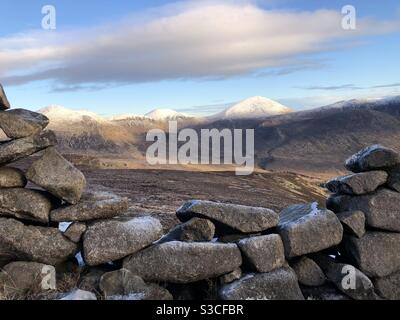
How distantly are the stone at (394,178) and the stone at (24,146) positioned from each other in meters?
7.82

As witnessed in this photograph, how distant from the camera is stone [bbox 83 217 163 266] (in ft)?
33.1

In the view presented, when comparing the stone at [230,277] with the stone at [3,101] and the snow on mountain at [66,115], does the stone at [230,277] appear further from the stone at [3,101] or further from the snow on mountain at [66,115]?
the snow on mountain at [66,115]

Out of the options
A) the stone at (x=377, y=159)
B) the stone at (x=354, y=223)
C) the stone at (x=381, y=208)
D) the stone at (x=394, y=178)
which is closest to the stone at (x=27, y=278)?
the stone at (x=354, y=223)

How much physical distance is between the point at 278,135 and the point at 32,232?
103389mm

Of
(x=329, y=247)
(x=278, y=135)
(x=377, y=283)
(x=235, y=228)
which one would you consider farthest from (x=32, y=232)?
(x=278, y=135)

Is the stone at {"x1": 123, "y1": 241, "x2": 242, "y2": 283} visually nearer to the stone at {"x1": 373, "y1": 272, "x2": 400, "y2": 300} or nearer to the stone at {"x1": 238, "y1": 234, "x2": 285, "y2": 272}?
the stone at {"x1": 238, "y1": 234, "x2": 285, "y2": 272}

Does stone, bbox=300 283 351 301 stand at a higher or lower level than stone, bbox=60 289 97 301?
lower

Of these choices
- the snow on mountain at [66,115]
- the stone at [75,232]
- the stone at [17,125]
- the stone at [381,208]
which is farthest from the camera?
the snow on mountain at [66,115]

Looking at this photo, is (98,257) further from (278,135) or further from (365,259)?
(278,135)

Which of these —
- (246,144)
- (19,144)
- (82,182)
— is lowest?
(246,144)

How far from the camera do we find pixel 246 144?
111250mm

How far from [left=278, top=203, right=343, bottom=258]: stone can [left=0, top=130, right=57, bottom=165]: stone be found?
216 inches

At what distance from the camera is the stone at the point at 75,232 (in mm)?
10234

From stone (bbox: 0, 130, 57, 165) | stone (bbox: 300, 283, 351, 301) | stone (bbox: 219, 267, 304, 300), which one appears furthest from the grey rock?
stone (bbox: 0, 130, 57, 165)
